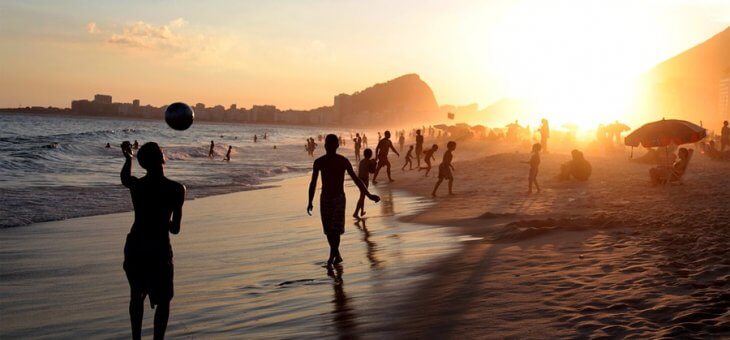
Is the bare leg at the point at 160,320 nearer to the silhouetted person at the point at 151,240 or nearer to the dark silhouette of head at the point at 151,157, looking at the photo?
the silhouetted person at the point at 151,240

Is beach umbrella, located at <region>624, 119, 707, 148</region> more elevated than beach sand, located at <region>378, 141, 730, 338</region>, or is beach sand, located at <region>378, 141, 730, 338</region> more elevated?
beach umbrella, located at <region>624, 119, 707, 148</region>

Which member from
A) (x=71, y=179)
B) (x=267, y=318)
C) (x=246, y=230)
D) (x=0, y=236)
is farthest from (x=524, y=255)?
(x=71, y=179)

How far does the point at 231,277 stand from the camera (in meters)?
7.61

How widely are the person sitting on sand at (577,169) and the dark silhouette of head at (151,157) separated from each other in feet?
55.0

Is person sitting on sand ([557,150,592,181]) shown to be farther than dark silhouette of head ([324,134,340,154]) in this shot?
Yes

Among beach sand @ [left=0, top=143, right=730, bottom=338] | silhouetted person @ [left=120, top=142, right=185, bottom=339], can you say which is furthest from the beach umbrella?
silhouetted person @ [left=120, top=142, right=185, bottom=339]

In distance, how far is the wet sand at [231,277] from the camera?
18.4 ft

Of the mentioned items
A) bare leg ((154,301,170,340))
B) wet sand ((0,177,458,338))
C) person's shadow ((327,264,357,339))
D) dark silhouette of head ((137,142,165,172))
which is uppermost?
dark silhouette of head ((137,142,165,172))

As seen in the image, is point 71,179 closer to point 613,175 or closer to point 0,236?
point 0,236

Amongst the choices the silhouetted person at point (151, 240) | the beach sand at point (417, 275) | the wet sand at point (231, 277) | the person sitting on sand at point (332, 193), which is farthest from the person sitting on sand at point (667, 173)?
the silhouetted person at point (151, 240)

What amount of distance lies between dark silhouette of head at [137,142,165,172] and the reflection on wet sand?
3835mm

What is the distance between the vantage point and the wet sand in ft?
18.4

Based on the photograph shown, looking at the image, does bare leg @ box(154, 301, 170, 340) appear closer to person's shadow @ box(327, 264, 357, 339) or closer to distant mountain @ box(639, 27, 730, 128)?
person's shadow @ box(327, 264, 357, 339)

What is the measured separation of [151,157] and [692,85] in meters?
118
